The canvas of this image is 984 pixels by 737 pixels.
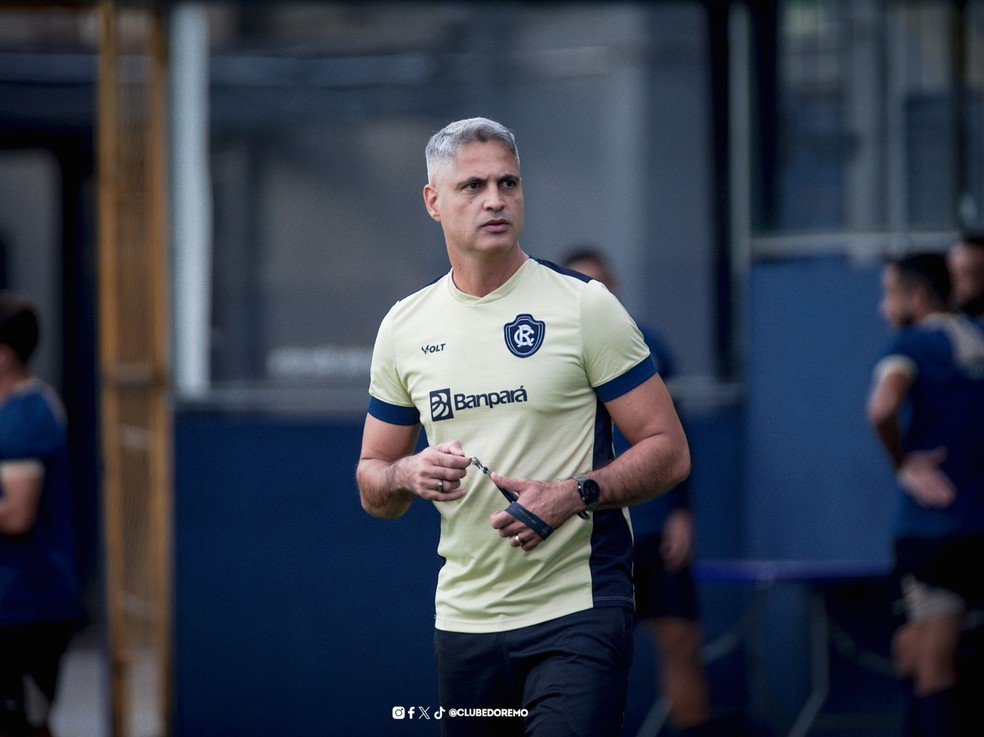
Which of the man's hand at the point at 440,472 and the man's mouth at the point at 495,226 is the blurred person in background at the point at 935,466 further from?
the man's hand at the point at 440,472

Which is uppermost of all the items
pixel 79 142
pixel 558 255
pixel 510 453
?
pixel 79 142

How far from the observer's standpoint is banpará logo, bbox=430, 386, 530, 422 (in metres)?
3.58

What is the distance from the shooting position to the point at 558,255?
7.38 metres

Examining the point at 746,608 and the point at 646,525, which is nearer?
the point at 646,525

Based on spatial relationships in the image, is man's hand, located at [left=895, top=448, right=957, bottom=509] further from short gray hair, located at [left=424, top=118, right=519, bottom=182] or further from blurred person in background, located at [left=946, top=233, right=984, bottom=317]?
short gray hair, located at [left=424, top=118, right=519, bottom=182]

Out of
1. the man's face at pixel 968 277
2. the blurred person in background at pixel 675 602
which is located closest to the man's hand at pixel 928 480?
the man's face at pixel 968 277

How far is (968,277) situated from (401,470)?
136 inches

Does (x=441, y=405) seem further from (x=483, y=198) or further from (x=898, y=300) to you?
(x=898, y=300)

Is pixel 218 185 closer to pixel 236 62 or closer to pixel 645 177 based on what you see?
pixel 236 62

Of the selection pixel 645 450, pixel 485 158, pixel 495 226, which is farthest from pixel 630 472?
pixel 485 158

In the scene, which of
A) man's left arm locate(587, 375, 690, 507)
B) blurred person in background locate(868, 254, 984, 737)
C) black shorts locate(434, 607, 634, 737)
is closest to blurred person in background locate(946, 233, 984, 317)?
blurred person in background locate(868, 254, 984, 737)

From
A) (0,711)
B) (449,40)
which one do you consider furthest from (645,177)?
(0,711)

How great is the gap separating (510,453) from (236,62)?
4.39 metres

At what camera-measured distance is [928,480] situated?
6.06 m
